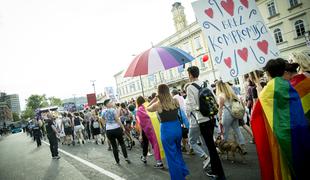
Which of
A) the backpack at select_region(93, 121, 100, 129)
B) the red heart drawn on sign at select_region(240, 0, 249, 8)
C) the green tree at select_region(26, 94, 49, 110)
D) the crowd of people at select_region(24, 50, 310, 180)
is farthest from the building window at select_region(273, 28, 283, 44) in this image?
the green tree at select_region(26, 94, 49, 110)

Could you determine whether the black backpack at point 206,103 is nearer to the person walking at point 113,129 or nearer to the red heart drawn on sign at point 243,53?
the red heart drawn on sign at point 243,53

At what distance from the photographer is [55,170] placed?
7801mm

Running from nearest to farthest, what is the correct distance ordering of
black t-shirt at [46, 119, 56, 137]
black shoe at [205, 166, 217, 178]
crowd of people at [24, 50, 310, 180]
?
1. crowd of people at [24, 50, 310, 180]
2. black shoe at [205, 166, 217, 178]
3. black t-shirt at [46, 119, 56, 137]

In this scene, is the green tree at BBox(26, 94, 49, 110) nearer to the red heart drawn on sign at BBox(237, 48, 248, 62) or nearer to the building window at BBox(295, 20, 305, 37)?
the building window at BBox(295, 20, 305, 37)

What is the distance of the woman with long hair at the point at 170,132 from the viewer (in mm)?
4383

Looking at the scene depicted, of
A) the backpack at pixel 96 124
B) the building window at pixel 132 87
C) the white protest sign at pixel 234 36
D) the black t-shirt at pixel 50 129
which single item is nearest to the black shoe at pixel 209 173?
the white protest sign at pixel 234 36

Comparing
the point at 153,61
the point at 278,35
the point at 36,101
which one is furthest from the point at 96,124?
the point at 36,101

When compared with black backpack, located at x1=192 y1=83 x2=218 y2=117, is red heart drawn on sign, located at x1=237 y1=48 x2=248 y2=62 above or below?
above

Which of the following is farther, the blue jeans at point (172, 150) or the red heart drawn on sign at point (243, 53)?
the blue jeans at point (172, 150)

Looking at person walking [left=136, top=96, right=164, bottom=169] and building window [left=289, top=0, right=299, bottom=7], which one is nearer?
person walking [left=136, top=96, right=164, bottom=169]

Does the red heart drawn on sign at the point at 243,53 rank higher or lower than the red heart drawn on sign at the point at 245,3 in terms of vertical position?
lower

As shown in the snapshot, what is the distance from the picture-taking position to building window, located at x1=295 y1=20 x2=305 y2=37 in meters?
25.0

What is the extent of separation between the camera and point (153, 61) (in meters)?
5.77

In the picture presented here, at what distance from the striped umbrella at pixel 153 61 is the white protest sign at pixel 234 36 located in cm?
172
